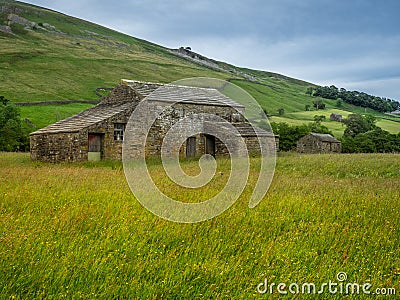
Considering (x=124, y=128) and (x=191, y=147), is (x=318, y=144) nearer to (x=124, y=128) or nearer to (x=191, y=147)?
(x=191, y=147)

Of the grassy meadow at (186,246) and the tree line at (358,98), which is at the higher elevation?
the tree line at (358,98)

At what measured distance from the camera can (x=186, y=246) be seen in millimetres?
6516

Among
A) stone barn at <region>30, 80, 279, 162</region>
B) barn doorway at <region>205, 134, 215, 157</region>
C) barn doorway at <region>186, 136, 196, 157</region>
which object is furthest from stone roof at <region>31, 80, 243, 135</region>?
barn doorway at <region>186, 136, 196, 157</region>

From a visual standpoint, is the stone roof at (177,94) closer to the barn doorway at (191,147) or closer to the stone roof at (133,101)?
the stone roof at (133,101)

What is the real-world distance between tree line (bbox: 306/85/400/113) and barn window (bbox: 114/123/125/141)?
400 ft

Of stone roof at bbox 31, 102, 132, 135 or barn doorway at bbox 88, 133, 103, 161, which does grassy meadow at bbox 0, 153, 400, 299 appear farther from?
stone roof at bbox 31, 102, 132, 135

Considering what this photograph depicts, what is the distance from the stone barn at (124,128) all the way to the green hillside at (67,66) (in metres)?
27.7

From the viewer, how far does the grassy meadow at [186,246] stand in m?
5.11

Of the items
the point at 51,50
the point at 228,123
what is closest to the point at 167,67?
the point at 51,50

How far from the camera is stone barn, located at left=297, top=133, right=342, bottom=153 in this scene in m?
51.8

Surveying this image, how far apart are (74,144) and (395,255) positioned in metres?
20.9

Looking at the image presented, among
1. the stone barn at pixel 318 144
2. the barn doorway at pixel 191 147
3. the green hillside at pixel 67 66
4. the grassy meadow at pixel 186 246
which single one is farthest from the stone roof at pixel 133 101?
the green hillside at pixel 67 66

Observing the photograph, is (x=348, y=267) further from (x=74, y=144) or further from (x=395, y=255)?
(x=74, y=144)

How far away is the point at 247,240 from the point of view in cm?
679
